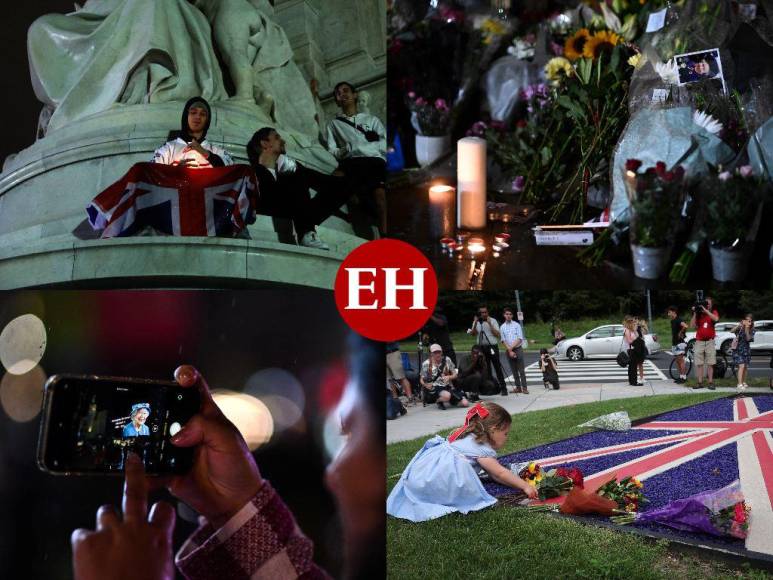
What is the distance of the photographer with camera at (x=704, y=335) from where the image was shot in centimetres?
329

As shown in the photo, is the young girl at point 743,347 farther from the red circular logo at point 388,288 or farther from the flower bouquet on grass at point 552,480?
the red circular logo at point 388,288

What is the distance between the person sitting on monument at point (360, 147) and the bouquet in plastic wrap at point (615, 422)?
3.95ft

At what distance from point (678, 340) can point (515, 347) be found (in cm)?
66

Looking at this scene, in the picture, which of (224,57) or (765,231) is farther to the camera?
(224,57)

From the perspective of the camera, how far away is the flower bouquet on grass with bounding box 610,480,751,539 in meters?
3.02

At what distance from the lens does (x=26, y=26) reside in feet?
12.5

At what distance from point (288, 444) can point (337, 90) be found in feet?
5.11

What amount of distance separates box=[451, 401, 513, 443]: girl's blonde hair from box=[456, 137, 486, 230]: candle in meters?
0.78

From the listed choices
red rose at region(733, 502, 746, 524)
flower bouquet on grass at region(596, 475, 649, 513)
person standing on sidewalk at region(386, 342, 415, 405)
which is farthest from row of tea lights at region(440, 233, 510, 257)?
red rose at region(733, 502, 746, 524)

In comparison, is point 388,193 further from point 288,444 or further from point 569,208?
point 288,444

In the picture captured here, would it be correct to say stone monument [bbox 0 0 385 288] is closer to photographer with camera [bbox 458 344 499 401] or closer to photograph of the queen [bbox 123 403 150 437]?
photograph of the queen [bbox 123 403 150 437]

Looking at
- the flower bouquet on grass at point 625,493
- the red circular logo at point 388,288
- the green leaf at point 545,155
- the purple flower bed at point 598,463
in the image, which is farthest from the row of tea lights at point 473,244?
the flower bouquet on grass at point 625,493

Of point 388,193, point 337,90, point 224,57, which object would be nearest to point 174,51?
point 224,57

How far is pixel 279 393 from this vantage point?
3113 mm
